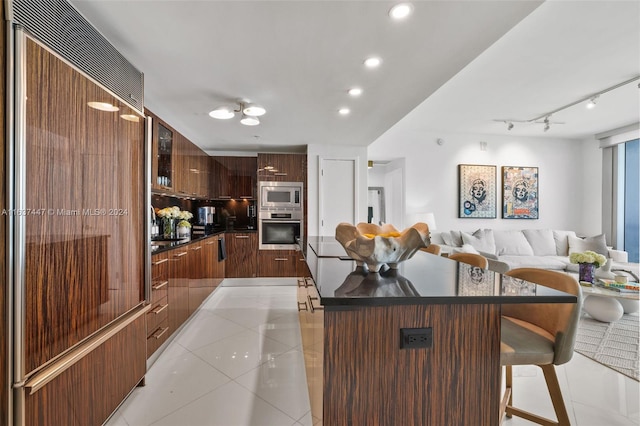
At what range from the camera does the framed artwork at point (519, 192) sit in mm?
5609

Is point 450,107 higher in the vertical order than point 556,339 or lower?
higher

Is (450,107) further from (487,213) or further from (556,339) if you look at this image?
(556,339)

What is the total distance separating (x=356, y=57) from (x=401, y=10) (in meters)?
0.51

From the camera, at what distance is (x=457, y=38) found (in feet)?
5.54

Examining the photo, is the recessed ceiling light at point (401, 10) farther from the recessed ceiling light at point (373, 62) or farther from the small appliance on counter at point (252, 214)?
the small appliance on counter at point (252, 214)

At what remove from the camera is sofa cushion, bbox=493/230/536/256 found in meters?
4.98

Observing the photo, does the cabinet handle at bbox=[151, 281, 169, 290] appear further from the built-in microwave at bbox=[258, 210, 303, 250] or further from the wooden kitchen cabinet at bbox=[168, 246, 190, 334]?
the built-in microwave at bbox=[258, 210, 303, 250]

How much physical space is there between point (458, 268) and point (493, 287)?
408mm

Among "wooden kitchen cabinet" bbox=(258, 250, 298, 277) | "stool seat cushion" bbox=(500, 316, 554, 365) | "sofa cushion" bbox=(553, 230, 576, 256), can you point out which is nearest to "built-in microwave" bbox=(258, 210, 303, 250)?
"wooden kitchen cabinet" bbox=(258, 250, 298, 277)

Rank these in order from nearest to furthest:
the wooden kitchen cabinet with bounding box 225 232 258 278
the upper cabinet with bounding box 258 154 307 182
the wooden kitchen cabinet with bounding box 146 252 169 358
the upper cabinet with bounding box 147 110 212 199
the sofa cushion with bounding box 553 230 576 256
Answer: 1. the wooden kitchen cabinet with bounding box 146 252 169 358
2. the upper cabinet with bounding box 147 110 212 199
3. the wooden kitchen cabinet with bounding box 225 232 258 278
4. the upper cabinet with bounding box 258 154 307 182
5. the sofa cushion with bounding box 553 230 576 256

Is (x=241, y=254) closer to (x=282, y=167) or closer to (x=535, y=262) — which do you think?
(x=282, y=167)

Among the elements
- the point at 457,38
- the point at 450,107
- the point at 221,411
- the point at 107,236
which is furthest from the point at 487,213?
the point at 107,236

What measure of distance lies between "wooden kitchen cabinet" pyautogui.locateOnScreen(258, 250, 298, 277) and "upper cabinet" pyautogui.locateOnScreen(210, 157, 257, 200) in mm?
1083

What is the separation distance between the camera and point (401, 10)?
57.1 inches
